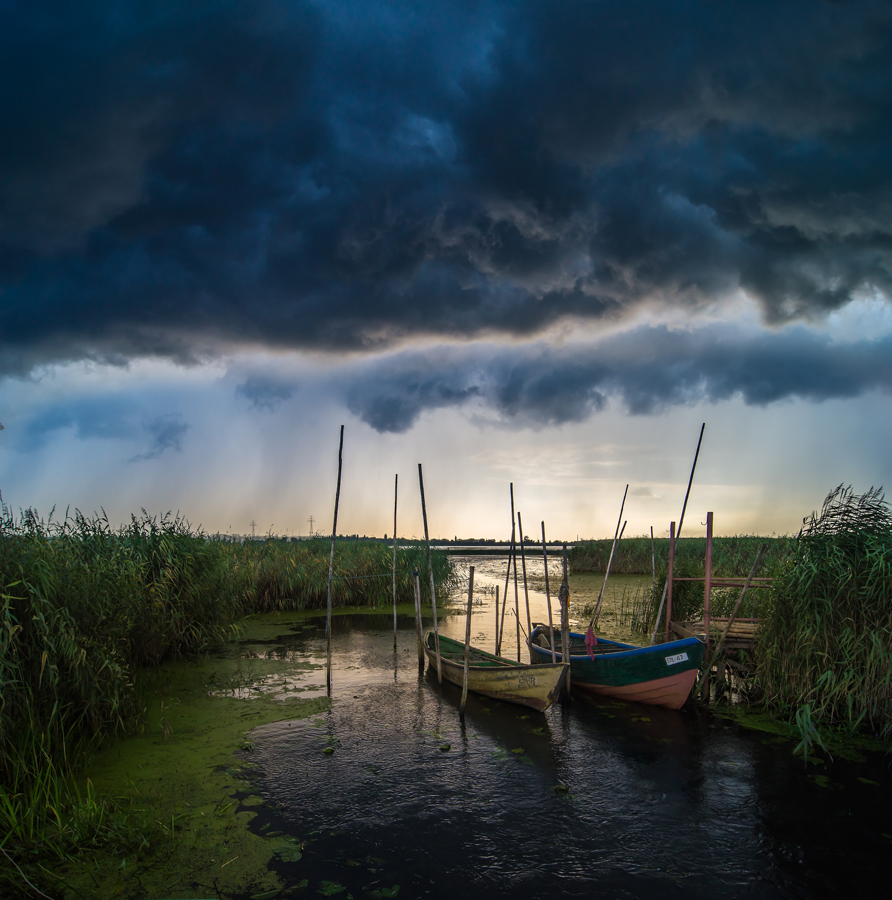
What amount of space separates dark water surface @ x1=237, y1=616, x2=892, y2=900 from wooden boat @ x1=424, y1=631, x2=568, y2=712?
1.08ft

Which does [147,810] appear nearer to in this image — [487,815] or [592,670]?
[487,815]

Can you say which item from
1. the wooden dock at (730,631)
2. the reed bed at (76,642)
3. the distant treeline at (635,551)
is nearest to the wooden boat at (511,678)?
the wooden dock at (730,631)

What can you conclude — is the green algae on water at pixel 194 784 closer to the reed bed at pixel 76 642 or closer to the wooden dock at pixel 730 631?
the reed bed at pixel 76 642

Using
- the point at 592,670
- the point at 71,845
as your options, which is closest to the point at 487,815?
the point at 71,845

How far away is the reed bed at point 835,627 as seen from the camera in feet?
28.4

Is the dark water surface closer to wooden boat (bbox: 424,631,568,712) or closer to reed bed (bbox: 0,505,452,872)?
wooden boat (bbox: 424,631,568,712)

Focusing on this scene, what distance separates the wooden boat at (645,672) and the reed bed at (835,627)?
132 cm

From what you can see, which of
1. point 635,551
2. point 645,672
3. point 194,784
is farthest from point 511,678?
point 635,551

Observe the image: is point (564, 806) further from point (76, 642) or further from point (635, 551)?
point (635, 551)

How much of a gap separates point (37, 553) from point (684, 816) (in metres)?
8.87

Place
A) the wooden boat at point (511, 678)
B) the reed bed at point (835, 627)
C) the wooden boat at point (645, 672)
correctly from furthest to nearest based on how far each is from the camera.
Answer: the wooden boat at point (645, 672)
the wooden boat at point (511, 678)
the reed bed at point (835, 627)

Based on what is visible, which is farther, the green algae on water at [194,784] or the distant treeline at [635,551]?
the distant treeline at [635,551]

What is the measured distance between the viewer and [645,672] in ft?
34.5

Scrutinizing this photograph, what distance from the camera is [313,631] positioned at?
1827 centimetres
